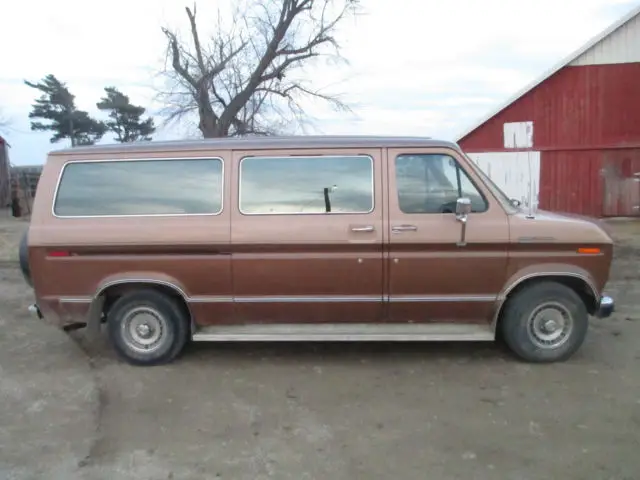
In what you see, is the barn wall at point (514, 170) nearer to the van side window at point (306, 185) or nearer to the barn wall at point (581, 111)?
the barn wall at point (581, 111)

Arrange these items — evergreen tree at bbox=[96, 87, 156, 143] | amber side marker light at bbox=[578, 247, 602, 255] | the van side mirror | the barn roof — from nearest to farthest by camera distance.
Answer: the van side mirror
amber side marker light at bbox=[578, 247, 602, 255]
the barn roof
evergreen tree at bbox=[96, 87, 156, 143]

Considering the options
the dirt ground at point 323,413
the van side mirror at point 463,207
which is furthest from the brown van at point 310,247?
the dirt ground at point 323,413

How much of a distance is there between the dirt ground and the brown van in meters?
0.38

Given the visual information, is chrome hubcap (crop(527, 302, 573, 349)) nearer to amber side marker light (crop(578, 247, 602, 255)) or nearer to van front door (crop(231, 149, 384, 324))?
amber side marker light (crop(578, 247, 602, 255))

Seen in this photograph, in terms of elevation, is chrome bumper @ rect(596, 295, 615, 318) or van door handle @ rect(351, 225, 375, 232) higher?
van door handle @ rect(351, 225, 375, 232)

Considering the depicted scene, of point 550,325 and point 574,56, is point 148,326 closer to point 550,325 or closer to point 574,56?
point 550,325

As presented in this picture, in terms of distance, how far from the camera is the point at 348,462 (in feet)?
12.4

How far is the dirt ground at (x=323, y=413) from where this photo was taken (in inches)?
148

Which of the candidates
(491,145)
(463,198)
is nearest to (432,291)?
(463,198)

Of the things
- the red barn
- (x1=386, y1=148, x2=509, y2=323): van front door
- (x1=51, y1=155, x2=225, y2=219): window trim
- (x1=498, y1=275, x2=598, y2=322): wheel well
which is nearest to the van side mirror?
(x1=386, y1=148, x2=509, y2=323): van front door

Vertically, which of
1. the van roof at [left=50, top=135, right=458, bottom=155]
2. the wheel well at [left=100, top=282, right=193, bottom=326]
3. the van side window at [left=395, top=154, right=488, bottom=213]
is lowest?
the wheel well at [left=100, top=282, right=193, bottom=326]

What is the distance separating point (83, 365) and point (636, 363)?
4961 mm

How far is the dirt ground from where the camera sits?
3764 mm

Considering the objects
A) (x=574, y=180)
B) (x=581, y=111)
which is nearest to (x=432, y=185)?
(x=574, y=180)
